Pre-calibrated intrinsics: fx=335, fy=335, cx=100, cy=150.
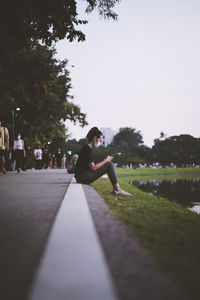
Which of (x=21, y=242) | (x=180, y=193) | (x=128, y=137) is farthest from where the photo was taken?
(x=128, y=137)

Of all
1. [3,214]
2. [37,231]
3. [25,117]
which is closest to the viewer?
[37,231]

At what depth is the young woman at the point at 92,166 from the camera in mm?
7790

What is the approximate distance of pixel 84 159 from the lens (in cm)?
827

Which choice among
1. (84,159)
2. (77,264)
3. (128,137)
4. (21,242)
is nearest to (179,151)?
(128,137)

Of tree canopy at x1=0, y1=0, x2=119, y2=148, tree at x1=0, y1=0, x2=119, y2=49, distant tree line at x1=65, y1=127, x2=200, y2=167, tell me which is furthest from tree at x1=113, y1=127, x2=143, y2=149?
tree at x1=0, y1=0, x2=119, y2=49

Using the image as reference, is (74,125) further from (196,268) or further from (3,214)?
(196,268)

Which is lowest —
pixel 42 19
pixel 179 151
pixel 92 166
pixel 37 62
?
pixel 92 166

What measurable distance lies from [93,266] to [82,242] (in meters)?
0.57

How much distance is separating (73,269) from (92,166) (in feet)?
19.0

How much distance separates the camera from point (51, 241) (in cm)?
269

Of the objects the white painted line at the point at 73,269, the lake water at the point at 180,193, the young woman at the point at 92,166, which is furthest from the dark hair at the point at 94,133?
the lake water at the point at 180,193

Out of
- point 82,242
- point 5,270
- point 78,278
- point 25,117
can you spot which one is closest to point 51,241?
point 82,242

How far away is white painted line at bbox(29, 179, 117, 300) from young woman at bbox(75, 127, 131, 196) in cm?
460

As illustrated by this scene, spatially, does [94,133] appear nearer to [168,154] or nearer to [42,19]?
[42,19]
